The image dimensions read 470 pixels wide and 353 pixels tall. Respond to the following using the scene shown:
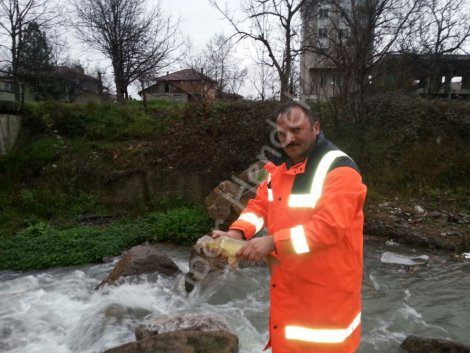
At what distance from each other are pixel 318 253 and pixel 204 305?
5015 millimetres

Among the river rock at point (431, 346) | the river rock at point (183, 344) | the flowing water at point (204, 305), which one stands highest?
the river rock at point (183, 344)

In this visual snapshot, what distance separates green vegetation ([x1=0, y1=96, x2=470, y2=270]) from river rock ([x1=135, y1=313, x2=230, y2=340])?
194 inches

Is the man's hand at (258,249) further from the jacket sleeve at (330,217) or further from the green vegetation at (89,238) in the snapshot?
the green vegetation at (89,238)

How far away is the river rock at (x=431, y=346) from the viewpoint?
480 cm

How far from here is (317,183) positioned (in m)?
2.47

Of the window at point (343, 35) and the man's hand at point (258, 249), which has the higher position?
the window at point (343, 35)

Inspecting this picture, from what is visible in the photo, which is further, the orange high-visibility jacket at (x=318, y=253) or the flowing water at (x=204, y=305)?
the flowing water at (x=204, y=305)

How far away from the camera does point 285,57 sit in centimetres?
1931

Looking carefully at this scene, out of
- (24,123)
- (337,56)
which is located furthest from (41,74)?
(337,56)

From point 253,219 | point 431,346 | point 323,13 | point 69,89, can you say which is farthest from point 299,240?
point 69,89

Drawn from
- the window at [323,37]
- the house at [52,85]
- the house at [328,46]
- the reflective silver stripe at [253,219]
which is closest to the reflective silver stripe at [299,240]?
the reflective silver stripe at [253,219]

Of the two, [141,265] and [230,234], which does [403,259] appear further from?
[230,234]

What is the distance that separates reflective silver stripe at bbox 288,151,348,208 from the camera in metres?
2.46

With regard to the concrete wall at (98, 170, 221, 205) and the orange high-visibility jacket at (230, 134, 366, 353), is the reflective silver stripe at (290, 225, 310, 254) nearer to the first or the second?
the orange high-visibility jacket at (230, 134, 366, 353)
